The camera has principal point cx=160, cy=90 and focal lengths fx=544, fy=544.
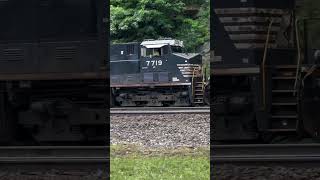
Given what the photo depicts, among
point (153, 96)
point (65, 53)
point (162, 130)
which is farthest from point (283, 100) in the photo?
point (153, 96)

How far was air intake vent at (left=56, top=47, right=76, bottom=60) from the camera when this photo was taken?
3.79 metres

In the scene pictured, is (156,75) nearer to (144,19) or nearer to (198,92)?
(198,92)

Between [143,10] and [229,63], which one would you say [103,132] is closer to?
[229,63]

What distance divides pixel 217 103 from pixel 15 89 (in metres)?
1.43

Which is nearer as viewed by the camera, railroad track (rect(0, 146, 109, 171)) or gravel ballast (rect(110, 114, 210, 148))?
railroad track (rect(0, 146, 109, 171))

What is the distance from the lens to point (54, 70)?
385 centimetres

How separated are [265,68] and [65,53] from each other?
1.38 m

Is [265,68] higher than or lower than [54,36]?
lower

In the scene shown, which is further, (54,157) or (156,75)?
(156,75)

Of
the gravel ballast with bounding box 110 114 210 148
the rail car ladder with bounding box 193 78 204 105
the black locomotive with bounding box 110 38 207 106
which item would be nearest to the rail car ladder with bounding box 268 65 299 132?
the gravel ballast with bounding box 110 114 210 148

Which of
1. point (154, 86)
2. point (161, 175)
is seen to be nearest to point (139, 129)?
point (161, 175)

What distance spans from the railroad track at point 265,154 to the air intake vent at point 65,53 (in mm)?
1182

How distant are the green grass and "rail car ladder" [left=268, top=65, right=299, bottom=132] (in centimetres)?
149

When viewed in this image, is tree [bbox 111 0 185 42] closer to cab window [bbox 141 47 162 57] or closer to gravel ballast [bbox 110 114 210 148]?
cab window [bbox 141 47 162 57]
